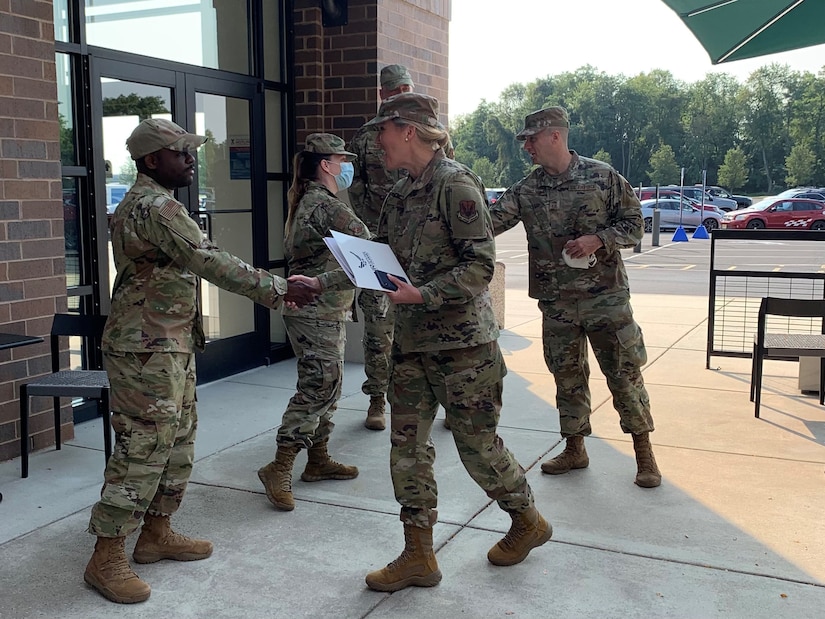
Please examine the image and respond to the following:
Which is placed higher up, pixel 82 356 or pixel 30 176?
pixel 30 176

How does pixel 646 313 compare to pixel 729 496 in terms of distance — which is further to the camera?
pixel 646 313

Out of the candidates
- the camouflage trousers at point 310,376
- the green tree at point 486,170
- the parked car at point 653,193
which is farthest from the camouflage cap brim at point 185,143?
the green tree at point 486,170

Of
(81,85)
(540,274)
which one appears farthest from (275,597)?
(81,85)

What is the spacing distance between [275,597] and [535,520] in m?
1.10

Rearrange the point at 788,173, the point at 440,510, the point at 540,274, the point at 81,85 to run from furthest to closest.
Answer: the point at 788,173
the point at 81,85
the point at 540,274
the point at 440,510

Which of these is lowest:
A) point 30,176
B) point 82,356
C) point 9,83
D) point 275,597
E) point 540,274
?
point 275,597

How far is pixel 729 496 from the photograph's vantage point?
4492 mm

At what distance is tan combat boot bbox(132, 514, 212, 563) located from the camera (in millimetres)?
3654

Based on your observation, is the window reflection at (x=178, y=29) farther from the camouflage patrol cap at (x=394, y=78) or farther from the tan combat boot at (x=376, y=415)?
the tan combat boot at (x=376, y=415)

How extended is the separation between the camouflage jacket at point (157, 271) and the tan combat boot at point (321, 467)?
1.44m

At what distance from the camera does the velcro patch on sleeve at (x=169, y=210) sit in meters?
3.28

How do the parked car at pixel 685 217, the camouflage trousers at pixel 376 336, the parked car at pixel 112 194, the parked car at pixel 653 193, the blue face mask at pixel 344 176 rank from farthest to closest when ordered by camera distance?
the parked car at pixel 653 193 → the parked car at pixel 685 217 → the parked car at pixel 112 194 → the camouflage trousers at pixel 376 336 → the blue face mask at pixel 344 176

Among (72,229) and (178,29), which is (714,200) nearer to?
(178,29)

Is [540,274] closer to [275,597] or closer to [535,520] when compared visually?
[535,520]
